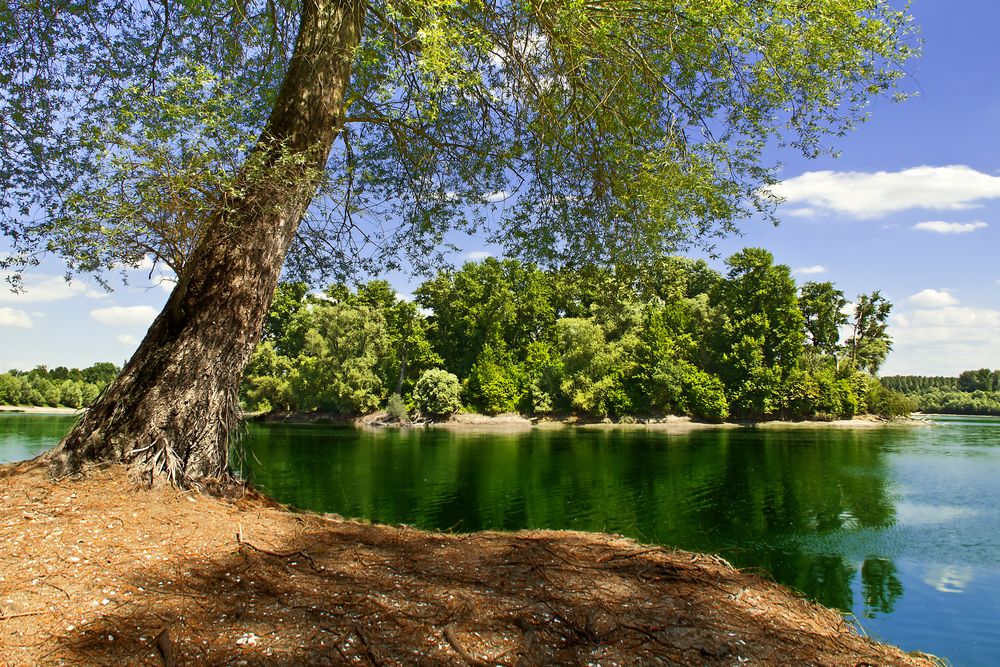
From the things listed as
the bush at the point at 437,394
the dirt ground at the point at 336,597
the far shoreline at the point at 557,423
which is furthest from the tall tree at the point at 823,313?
the dirt ground at the point at 336,597

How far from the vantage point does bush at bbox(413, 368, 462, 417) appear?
47.1 m

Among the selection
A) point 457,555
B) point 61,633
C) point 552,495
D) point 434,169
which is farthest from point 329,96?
point 552,495

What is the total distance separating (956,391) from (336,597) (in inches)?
3889

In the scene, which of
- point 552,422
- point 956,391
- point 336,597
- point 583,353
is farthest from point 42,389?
point 956,391

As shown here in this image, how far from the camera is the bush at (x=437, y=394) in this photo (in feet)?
154

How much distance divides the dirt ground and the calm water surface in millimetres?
1889

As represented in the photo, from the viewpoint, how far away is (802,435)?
113ft

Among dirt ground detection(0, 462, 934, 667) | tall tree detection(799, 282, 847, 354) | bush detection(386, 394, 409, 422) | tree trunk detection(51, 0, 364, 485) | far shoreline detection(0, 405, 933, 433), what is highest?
tall tree detection(799, 282, 847, 354)

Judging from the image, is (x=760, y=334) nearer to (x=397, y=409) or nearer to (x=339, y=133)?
(x=397, y=409)

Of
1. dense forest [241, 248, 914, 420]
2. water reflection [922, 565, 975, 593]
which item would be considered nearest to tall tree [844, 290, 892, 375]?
dense forest [241, 248, 914, 420]

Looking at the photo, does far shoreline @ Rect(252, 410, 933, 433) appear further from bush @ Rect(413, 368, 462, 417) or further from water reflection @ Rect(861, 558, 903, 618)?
water reflection @ Rect(861, 558, 903, 618)

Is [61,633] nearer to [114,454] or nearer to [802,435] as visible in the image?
[114,454]

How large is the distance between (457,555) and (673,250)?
5294 mm

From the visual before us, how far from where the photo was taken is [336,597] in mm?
3391
